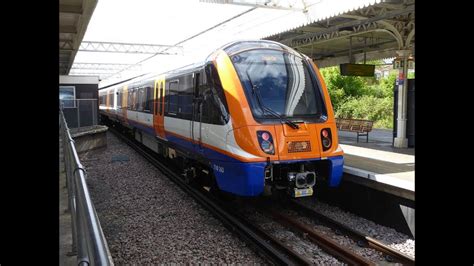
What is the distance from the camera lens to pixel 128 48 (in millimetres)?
28672

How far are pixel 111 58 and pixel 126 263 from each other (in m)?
31.1

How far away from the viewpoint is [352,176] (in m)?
7.98

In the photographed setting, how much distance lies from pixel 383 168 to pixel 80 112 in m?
11.7

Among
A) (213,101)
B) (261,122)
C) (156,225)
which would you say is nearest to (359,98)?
(213,101)

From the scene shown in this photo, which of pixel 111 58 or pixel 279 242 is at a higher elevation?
pixel 111 58

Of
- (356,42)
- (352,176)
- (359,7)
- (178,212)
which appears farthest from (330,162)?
(356,42)

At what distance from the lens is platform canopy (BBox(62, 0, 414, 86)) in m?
10.8

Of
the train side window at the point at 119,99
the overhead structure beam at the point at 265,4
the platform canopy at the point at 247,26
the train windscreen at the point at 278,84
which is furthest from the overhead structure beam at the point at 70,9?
the train side window at the point at 119,99

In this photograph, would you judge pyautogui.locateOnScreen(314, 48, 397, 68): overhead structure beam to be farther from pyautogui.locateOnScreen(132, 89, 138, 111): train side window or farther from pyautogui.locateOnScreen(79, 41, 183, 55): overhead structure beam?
pyautogui.locateOnScreen(79, 41, 183, 55): overhead structure beam

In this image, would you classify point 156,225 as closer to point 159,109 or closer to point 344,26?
point 159,109

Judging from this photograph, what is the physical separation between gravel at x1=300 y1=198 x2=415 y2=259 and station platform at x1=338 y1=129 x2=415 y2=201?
1.99ft
